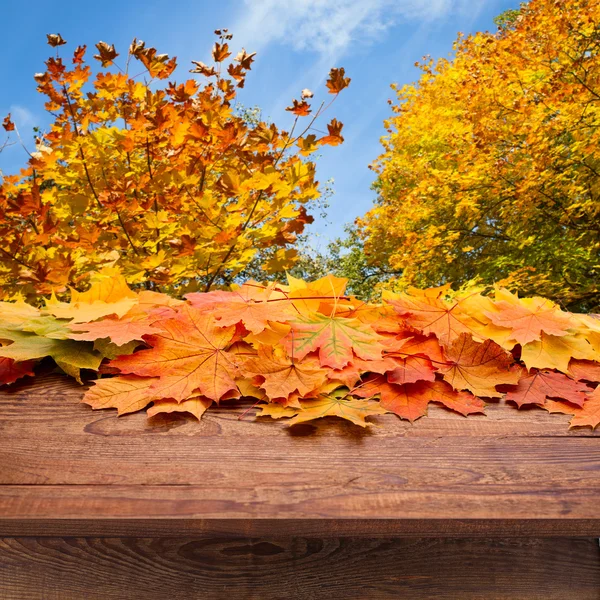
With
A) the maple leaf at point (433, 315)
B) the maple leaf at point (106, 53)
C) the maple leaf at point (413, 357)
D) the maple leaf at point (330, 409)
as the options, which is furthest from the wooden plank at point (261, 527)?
the maple leaf at point (106, 53)

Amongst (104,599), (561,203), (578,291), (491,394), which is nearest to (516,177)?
(561,203)

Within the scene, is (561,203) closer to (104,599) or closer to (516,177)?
(516,177)

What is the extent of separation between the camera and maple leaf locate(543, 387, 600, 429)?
116 centimetres

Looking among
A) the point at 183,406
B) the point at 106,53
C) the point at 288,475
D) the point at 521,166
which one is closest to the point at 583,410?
the point at 288,475

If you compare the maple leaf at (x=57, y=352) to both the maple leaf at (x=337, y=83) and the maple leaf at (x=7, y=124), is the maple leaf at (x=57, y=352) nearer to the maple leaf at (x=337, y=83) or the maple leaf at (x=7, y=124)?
the maple leaf at (x=337, y=83)

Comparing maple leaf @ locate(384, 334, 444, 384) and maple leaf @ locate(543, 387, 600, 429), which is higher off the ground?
maple leaf @ locate(384, 334, 444, 384)

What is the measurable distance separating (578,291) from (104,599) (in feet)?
28.3

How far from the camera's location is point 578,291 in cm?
830

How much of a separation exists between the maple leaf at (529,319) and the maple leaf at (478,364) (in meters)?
0.08

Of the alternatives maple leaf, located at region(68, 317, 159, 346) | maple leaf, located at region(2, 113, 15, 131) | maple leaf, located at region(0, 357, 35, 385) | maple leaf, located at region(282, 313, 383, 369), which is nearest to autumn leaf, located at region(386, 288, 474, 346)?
maple leaf, located at region(282, 313, 383, 369)

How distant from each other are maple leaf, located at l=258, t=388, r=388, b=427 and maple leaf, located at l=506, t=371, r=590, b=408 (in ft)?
1.11

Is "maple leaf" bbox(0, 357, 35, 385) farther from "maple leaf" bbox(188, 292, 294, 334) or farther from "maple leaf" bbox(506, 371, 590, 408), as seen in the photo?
"maple leaf" bbox(506, 371, 590, 408)

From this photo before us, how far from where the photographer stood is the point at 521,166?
8.06 meters

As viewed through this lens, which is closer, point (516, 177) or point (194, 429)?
point (194, 429)
